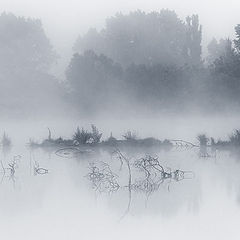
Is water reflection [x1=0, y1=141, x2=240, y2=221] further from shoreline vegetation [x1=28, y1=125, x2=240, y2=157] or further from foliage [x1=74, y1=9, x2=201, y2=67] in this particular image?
foliage [x1=74, y1=9, x2=201, y2=67]

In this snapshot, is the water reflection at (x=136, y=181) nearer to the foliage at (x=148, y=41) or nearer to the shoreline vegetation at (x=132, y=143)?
the shoreline vegetation at (x=132, y=143)

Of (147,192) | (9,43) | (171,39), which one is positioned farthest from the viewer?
(171,39)

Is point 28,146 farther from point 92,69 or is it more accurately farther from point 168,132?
point 92,69

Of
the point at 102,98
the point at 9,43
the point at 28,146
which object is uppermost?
the point at 9,43

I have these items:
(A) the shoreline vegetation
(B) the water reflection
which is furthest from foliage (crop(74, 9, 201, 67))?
(B) the water reflection

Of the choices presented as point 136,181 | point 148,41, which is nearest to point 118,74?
point 148,41

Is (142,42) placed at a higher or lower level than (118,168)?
higher

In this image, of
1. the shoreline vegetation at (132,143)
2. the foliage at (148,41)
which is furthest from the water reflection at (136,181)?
the foliage at (148,41)

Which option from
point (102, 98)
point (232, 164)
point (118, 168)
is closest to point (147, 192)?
point (118, 168)

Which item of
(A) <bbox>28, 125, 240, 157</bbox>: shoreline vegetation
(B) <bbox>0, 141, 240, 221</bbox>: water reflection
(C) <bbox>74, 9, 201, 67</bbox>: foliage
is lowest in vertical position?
(B) <bbox>0, 141, 240, 221</bbox>: water reflection

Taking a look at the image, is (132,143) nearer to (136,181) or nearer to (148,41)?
(136,181)

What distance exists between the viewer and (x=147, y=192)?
33.8 feet

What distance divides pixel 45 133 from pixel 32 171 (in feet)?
39.0

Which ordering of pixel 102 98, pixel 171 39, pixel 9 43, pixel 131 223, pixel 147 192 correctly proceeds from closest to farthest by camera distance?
pixel 131 223, pixel 147 192, pixel 102 98, pixel 9 43, pixel 171 39
